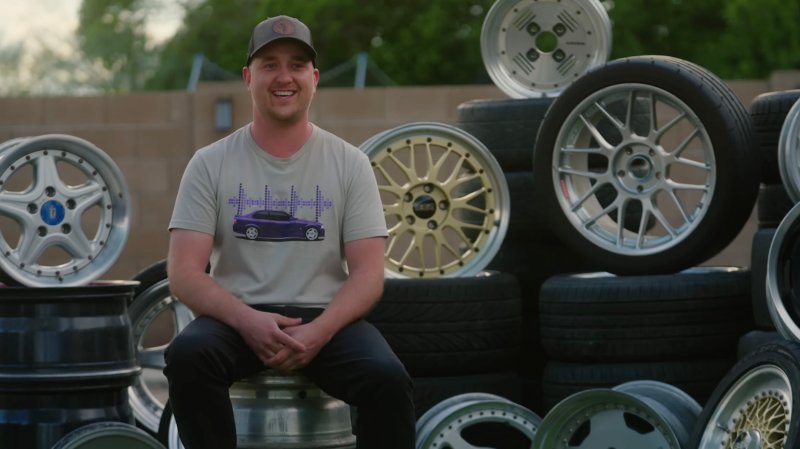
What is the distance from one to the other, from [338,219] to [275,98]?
436 millimetres

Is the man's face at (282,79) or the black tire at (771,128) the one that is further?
the black tire at (771,128)

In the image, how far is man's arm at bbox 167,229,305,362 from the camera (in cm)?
501

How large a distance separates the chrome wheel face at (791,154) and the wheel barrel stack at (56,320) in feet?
8.64

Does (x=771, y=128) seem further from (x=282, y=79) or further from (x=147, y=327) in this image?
(x=147, y=327)

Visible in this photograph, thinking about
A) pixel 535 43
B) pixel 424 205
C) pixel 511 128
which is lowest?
pixel 424 205

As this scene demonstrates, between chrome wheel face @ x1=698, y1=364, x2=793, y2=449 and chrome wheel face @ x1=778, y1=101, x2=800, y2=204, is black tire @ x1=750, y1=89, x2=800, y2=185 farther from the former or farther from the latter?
chrome wheel face @ x1=698, y1=364, x2=793, y2=449

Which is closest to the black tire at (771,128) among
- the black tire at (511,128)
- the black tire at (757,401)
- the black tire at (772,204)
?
the black tire at (772,204)

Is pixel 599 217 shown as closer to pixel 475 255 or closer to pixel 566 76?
pixel 475 255

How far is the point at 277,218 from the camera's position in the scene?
521 centimetres

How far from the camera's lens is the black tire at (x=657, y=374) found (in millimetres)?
6879

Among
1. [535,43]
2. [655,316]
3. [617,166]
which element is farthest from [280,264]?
[535,43]

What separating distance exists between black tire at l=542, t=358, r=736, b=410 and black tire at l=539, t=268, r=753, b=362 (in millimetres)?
32

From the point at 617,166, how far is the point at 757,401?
6.51ft

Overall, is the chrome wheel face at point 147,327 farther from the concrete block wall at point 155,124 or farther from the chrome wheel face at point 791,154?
the concrete block wall at point 155,124
